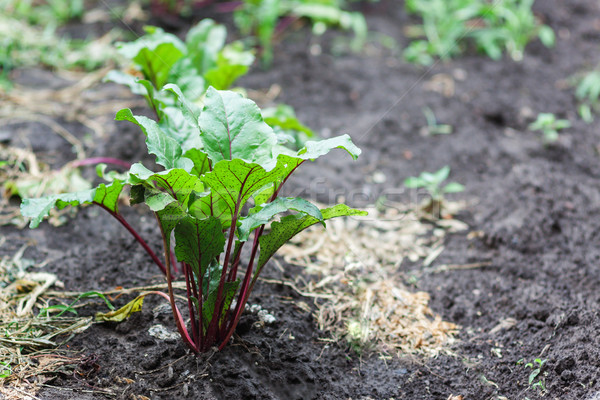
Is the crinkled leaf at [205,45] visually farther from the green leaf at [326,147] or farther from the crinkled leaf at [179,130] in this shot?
the green leaf at [326,147]

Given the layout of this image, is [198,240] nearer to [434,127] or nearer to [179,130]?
[179,130]

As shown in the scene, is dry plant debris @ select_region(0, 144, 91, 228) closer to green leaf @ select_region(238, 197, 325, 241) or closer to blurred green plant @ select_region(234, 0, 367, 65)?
green leaf @ select_region(238, 197, 325, 241)

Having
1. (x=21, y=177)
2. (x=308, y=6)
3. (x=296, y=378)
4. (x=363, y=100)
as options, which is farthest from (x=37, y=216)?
(x=308, y=6)

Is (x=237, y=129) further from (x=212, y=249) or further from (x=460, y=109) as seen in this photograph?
(x=460, y=109)

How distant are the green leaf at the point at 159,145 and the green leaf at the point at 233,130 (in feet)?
0.37

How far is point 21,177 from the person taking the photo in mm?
2625

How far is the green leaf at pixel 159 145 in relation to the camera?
4.96ft

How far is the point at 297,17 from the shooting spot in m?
4.33

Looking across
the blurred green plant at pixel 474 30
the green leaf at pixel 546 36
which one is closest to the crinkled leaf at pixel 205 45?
the blurred green plant at pixel 474 30

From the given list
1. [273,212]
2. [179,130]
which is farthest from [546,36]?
[273,212]

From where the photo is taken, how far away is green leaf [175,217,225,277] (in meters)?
1.54

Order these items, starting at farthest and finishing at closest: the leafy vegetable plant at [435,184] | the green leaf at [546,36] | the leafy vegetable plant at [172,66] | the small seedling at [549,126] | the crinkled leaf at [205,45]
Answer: the green leaf at [546,36], the small seedling at [549,126], the leafy vegetable plant at [435,184], the crinkled leaf at [205,45], the leafy vegetable plant at [172,66]

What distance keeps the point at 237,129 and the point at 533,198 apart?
76.0 inches

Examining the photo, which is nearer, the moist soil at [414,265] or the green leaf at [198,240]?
the green leaf at [198,240]
